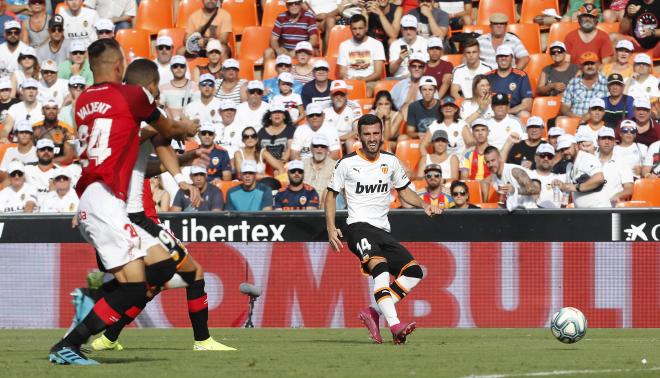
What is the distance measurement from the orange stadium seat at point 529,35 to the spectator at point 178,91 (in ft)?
15.6

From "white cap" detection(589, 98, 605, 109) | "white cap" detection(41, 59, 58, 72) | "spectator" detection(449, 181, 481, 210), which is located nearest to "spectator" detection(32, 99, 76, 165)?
"white cap" detection(41, 59, 58, 72)

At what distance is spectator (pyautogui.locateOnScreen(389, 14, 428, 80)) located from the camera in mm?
19391

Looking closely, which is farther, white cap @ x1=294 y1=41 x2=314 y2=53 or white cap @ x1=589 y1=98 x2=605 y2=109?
white cap @ x1=294 y1=41 x2=314 y2=53

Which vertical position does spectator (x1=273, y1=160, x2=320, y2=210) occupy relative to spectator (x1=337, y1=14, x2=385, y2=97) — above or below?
A: below

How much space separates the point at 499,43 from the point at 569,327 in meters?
9.19

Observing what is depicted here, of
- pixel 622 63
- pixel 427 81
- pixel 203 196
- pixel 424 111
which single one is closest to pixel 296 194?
pixel 203 196

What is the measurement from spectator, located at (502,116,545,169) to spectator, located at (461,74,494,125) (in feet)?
3.58

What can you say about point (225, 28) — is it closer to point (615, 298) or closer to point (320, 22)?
point (320, 22)

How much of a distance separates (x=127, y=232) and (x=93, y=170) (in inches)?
19.0

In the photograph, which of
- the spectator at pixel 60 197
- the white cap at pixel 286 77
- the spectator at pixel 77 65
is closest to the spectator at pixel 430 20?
the white cap at pixel 286 77

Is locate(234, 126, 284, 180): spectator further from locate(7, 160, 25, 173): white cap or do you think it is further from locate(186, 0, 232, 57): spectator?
locate(186, 0, 232, 57): spectator

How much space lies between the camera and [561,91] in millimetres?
18500

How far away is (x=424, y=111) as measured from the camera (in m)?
18.0

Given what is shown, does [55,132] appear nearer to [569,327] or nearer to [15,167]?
[15,167]
